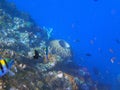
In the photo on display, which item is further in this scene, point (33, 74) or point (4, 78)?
point (33, 74)

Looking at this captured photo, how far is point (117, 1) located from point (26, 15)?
104521mm

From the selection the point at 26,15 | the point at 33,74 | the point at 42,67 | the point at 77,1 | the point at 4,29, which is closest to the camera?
the point at 33,74

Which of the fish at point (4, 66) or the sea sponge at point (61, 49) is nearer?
the fish at point (4, 66)

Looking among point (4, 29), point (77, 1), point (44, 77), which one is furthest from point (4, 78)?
point (77, 1)

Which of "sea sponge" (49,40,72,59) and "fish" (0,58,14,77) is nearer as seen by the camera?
"fish" (0,58,14,77)

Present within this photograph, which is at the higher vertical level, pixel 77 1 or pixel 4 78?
pixel 77 1

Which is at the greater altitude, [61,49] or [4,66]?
[61,49]

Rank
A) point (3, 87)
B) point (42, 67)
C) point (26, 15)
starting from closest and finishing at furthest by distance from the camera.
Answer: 1. point (3, 87)
2. point (42, 67)
3. point (26, 15)

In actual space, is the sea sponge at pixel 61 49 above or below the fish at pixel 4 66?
above

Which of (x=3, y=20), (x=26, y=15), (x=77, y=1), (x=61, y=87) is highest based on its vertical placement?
(x=77, y=1)

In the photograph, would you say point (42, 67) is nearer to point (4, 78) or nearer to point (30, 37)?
point (4, 78)

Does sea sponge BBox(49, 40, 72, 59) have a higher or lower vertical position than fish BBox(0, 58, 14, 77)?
higher

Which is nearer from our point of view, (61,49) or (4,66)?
(4,66)

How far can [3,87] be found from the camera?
551 cm
